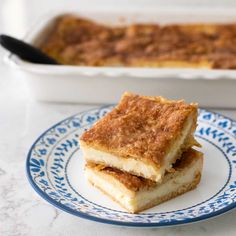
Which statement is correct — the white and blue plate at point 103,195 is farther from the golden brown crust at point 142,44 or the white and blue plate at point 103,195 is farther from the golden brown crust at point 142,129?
the golden brown crust at point 142,44

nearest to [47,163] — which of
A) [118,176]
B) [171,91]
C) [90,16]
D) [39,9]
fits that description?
[118,176]

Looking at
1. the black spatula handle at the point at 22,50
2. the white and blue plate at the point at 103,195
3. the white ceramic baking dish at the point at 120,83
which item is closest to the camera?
the white and blue plate at the point at 103,195

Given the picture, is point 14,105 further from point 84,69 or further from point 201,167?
point 201,167

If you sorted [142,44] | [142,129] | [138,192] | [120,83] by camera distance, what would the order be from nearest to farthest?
1. [138,192]
2. [142,129]
3. [120,83]
4. [142,44]

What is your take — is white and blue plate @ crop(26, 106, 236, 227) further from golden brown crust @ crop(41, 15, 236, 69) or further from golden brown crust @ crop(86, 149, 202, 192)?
golden brown crust @ crop(41, 15, 236, 69)

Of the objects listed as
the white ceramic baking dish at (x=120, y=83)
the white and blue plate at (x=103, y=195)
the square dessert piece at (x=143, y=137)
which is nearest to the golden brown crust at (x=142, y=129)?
the square dessert piece at (x=143, y=137)

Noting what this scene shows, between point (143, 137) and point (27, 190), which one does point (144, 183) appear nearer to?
point (143, 137)

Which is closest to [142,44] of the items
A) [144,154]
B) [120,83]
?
[120,83]

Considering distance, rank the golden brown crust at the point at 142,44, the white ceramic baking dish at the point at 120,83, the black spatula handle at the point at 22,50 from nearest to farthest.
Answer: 1. the white ceramic baking dish at the point at 120,83
2. the black spatula handle at the point at 22,50
3. the golden brown crust at the point at 142,44
